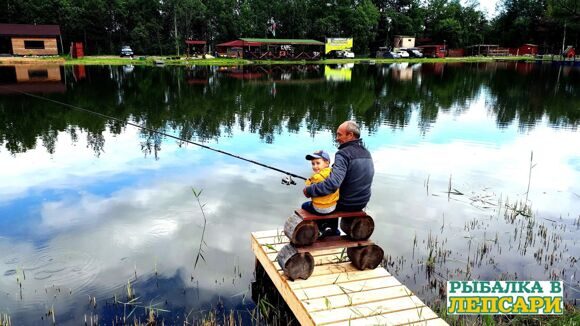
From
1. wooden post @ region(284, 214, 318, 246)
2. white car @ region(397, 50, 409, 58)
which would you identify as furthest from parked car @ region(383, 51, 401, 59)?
wooden post @ region(284, 214, 318, 246)

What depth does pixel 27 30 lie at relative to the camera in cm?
6406

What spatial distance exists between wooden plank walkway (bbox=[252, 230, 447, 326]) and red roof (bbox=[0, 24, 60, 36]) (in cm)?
7102

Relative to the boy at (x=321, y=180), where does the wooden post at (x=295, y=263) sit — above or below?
below

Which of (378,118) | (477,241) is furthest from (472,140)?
(477,241)

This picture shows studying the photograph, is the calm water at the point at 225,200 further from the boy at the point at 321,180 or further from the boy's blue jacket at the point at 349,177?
the boy's blue jacket at the point at 349,177

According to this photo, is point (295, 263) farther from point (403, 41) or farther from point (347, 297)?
point (403, 41)

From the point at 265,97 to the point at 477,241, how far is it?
21796 mm

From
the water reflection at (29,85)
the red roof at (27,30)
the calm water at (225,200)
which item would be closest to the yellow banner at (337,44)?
the red roof at (27,30)

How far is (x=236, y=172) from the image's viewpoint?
513 inches

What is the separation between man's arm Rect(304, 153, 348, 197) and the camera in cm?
523

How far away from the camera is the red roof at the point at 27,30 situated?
62.2 m

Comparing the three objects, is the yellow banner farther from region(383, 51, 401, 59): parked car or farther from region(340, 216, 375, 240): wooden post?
region(340, 216, 375, 240): wooden post

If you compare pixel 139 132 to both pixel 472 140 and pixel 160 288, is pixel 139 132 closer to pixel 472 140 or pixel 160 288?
pixel 160 288

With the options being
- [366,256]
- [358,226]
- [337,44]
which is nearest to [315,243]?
[358,226]
